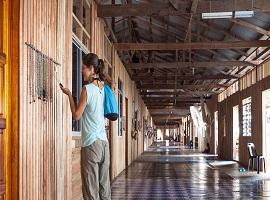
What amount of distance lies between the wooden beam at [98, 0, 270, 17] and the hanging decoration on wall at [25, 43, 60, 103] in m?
3.98

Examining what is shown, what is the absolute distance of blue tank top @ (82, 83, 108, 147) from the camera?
3.34m

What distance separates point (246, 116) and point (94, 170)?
14.3 meters

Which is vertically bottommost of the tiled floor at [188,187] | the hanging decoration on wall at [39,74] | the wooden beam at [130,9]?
the tiled floor at [188,187]

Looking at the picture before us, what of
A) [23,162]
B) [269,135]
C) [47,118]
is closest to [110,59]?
[269,135]

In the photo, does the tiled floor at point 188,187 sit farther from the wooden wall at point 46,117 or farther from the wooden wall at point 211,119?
the wooden wall at point 211,119

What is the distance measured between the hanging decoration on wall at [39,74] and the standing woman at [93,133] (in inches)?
22.6

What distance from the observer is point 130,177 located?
11.8m

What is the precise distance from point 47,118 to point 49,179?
22.8 inches

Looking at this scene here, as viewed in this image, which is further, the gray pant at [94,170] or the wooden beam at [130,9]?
the wooden beam at [130,9]

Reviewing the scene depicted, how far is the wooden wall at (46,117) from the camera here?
12.1 ft

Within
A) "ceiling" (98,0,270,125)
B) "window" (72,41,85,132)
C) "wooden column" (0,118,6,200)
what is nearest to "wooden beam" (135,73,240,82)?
"ceiling" (98,0,270,125)

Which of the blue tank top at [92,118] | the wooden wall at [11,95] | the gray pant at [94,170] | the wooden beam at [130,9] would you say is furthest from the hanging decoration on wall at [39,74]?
the wooden beam at [130,9]

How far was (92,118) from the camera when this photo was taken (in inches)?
134

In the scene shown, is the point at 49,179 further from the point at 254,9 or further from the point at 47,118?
the point at 254,9
